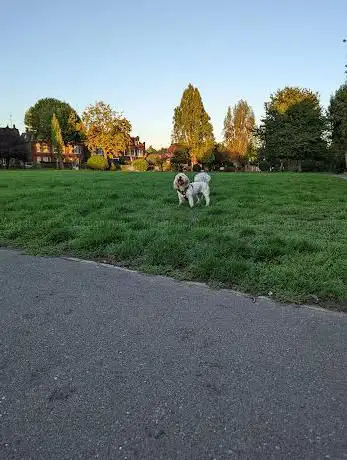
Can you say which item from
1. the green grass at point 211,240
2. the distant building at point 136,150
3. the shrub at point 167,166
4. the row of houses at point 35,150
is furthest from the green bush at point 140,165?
the green grass at point 211,240

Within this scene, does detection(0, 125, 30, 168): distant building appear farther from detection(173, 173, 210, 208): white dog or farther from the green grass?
detection(173, 173, 210, 208): white dog

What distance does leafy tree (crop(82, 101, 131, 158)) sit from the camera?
58.5 m

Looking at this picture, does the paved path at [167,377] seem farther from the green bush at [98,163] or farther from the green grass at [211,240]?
the green bush at [98,163]

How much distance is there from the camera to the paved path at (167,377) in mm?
1824

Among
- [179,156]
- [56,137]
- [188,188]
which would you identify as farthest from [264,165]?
[188,188]

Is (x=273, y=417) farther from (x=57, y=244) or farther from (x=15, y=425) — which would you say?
(x=57, y=244)

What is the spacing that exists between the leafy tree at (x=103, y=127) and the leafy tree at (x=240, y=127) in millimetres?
21114

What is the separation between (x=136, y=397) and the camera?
215 cm

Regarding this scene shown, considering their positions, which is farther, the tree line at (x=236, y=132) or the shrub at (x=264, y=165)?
the shrub at (x=264, y=165)

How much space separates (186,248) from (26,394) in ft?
10.6

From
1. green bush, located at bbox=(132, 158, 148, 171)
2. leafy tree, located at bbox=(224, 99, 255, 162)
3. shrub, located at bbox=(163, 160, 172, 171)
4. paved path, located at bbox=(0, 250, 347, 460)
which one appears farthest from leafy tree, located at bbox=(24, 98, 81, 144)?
paved path, located at bbox=(0, 250, 347, 460)

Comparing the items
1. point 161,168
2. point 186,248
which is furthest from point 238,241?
point 161,168

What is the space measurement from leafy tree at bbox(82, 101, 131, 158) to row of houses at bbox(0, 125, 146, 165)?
5168 mm

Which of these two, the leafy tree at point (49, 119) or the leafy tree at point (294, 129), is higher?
the leafy tree at point (49, 119)
